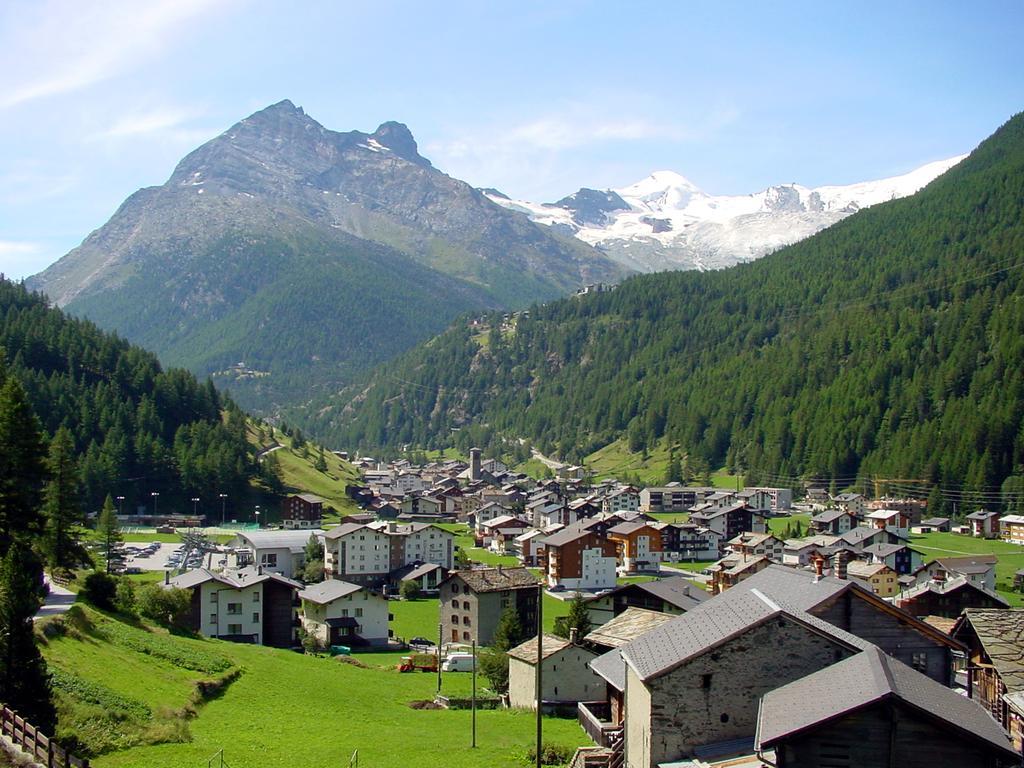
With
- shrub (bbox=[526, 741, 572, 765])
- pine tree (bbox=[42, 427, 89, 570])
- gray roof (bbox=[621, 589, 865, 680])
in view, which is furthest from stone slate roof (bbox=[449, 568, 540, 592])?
gray roof (bbox=[621, 589, 865, 680])

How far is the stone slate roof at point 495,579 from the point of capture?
67.0 metres

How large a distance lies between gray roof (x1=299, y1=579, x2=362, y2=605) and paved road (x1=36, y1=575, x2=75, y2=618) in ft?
59.5

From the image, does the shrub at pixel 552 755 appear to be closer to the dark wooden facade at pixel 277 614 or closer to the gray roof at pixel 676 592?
the gray roof at pixel 676 592

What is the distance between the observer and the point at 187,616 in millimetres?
59875

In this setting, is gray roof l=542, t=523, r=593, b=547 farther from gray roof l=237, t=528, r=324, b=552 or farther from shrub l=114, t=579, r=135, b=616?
shrub l=114, t=579, r=135, b=616

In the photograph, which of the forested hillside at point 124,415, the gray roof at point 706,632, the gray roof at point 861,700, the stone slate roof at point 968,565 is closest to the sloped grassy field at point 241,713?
the gray roof at point 706,632

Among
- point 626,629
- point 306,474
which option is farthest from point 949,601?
point 306,474

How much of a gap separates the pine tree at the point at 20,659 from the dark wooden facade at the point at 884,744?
18.2 m

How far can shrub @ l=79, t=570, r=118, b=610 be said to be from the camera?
161 ft

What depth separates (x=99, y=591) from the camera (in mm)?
49250

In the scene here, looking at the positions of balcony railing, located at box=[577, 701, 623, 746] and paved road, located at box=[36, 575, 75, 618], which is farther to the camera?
paved road, located at box=[36, 575, 75, 618]

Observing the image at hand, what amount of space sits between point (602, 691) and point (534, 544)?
217ft

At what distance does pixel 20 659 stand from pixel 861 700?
66.7 feet

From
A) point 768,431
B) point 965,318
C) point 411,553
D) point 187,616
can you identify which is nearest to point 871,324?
point 965,318
